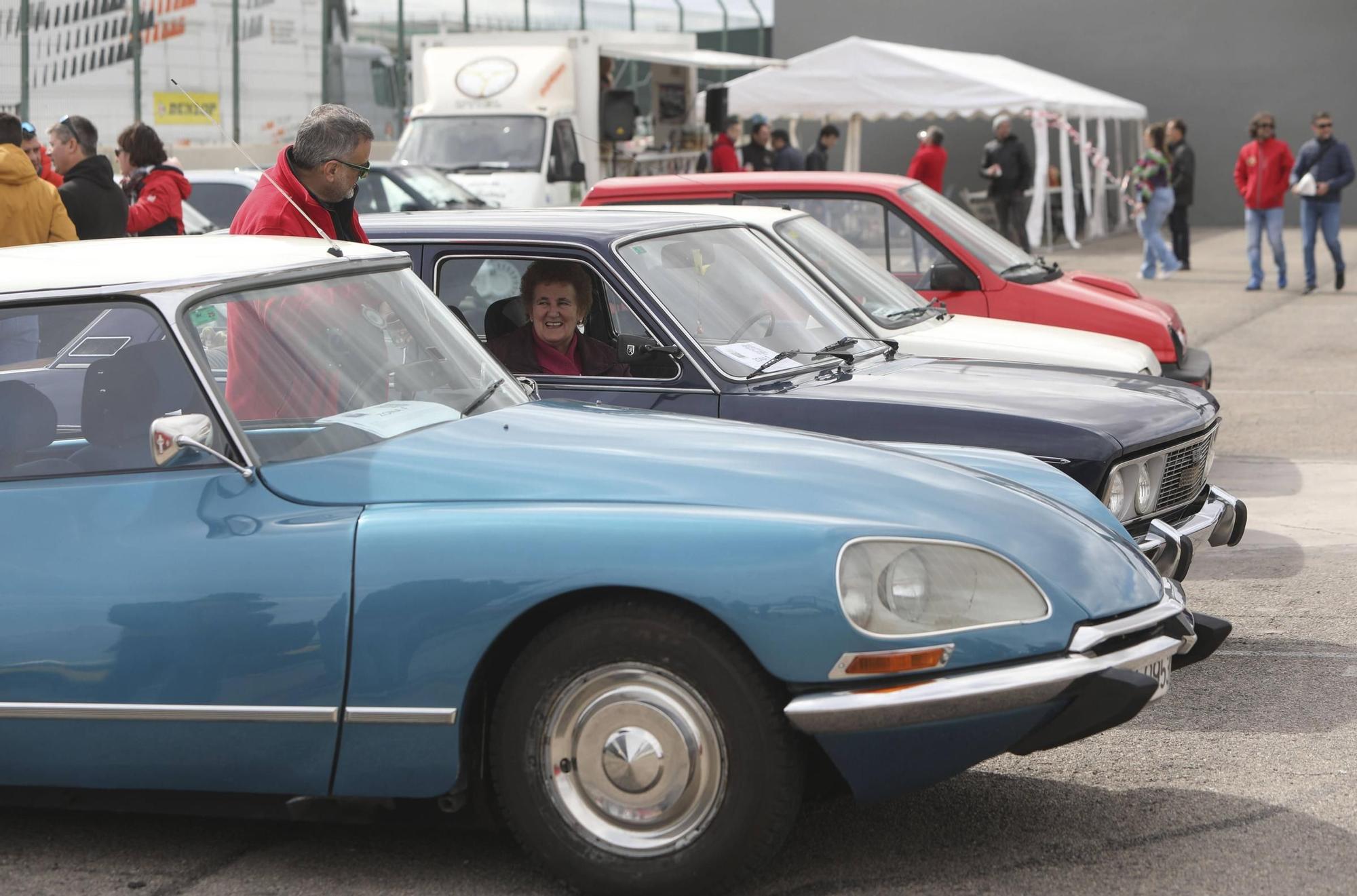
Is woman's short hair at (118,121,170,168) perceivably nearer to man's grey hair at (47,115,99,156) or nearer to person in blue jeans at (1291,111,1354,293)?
man's grey hair at (47,115,99,156)

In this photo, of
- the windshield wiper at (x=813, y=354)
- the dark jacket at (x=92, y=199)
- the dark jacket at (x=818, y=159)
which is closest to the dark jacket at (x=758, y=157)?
the dark jacket at (x=818, y=159)

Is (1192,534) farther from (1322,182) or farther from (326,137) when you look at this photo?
(1322,182)

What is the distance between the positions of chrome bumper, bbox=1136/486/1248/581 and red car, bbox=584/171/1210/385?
9.98 ft

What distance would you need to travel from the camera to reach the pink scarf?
600cm

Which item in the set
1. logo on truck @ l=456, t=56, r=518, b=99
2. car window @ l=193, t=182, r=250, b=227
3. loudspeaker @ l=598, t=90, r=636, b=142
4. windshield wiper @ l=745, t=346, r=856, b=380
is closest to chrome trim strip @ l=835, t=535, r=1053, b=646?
windshield wiper @ l=745, t=346, r=856, b=380

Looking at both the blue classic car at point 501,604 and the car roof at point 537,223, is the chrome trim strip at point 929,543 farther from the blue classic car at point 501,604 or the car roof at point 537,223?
the car roof at point 537,223

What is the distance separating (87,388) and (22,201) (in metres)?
5.70

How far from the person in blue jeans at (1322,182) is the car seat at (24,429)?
16.6m

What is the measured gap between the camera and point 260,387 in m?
3.98

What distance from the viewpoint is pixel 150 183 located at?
1159 centimetres

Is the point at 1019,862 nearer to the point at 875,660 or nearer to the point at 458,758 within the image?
the point at 875,660

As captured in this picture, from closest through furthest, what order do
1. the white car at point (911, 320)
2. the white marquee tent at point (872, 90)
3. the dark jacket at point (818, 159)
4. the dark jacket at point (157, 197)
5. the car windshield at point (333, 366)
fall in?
the car windshield at point (333, 366) < the white car at point (911, 320) < the dark jacket at point (157, 197) < the white marquee tent at point (872, 90) < the dark jacket at point (818, 159)

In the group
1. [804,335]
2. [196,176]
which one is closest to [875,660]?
[804,335]

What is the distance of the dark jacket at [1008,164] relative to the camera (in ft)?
76.3
